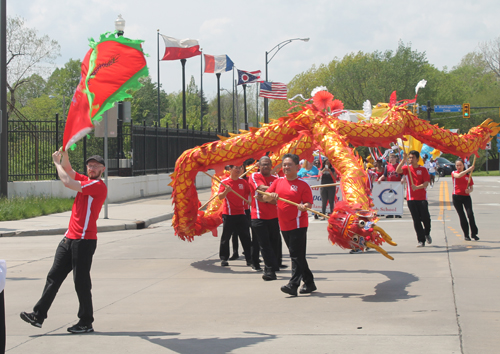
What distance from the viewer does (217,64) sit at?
116ft

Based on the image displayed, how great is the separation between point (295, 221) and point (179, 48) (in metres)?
22.9

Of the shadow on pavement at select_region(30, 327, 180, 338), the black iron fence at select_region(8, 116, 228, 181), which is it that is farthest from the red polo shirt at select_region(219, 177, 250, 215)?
the black iron fence at select_region(8, 116, 228, 181)

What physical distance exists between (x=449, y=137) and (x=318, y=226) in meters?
4.57

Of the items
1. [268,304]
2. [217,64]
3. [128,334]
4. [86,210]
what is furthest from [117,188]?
[128,334]

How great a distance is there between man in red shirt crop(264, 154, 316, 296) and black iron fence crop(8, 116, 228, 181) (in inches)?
436

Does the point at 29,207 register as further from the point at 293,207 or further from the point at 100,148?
the point at 293,207

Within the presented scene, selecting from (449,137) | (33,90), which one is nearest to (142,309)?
(449,137)

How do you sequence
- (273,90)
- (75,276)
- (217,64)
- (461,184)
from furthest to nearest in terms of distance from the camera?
(217,64) → (273,90) → (461,184) → (75,276)

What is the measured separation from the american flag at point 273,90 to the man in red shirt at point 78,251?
941 inches

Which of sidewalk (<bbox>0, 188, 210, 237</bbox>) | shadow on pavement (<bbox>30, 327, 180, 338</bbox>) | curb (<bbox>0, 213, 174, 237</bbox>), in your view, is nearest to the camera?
shadow on pavement (<bbox>30, 327, 180, 338</bbox>)

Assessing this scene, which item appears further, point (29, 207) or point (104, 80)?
point (29, 207)

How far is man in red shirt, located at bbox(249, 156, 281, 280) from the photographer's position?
28.0 feet

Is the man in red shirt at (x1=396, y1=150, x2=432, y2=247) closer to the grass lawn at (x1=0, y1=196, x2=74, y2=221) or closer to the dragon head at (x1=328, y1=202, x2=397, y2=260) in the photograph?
the dragon head at (x1=328, y1=202, x2=397, y2=260)

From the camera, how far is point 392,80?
57.3 metres
